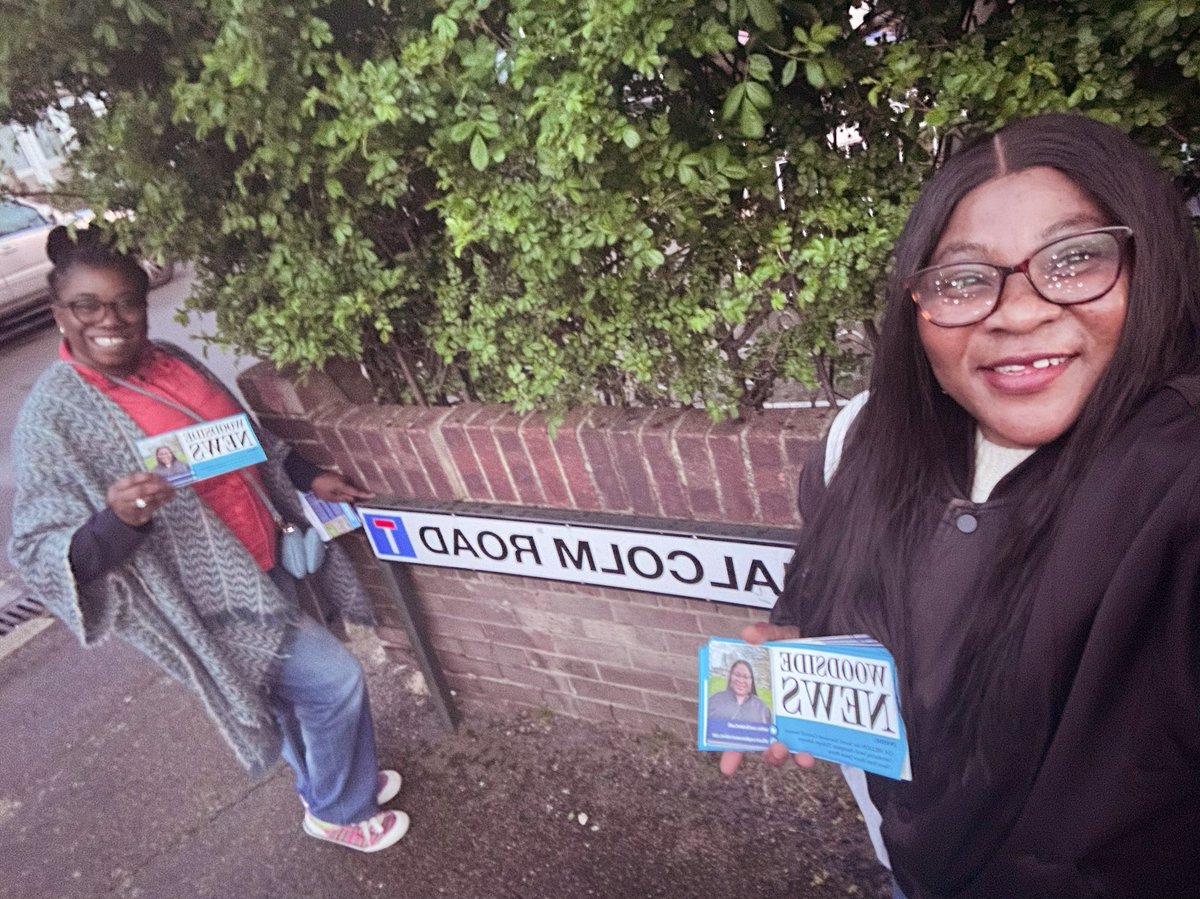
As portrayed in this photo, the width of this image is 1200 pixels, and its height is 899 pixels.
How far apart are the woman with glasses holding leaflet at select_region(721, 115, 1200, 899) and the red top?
194 cm

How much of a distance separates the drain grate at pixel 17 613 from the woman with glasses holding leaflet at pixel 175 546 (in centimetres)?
300

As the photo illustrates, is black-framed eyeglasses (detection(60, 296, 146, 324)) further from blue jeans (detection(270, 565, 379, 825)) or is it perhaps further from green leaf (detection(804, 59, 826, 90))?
green leaf (detection(804, 59, 826, 90))

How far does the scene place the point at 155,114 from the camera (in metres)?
2.04

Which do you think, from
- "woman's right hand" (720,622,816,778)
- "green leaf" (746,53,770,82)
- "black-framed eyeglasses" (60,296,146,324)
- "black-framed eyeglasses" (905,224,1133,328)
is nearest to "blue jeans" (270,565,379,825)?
"black-framed eyeglasses" (60,296,146,324)

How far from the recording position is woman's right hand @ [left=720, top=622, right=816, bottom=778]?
5.36ft

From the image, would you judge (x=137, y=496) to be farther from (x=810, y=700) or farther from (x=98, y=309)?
(x=810, y=700)

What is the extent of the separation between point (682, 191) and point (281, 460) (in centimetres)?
167

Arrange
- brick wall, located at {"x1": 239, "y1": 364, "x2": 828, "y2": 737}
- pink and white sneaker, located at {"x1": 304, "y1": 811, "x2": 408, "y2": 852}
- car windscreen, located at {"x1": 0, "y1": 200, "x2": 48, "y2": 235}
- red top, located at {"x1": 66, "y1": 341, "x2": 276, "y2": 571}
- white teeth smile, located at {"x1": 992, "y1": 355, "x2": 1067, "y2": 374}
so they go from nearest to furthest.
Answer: white teeth smile, located at {"x1": 992, "y1": 355, "x2": 1067, "y2": 374} < brick wall, located at {"x1": 239, "y1": 364, "x2": 828, "y2": 737} < red top, located at {"x1": 66, "y1": 341, "x2": 276, "y2": 571} < pink and white sneaker, located at {"x1": 304, "y1": 811, "x2": 408, "y2": 852} < car windscreen, located at {"x1": 0, "y1": 200, "x2": 48, "y2": 235}

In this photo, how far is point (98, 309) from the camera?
2211 mm

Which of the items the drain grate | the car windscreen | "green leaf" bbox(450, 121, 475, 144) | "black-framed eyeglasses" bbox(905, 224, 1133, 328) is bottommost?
the drain grate

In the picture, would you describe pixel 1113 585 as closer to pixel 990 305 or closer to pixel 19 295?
pixel 990 305

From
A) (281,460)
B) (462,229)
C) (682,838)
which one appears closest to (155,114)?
(462,229)

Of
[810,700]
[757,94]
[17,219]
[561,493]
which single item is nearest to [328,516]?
[561,493]

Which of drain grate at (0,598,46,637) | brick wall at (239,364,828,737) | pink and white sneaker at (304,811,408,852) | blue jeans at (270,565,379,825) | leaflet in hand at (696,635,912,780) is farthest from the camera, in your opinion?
drain grate at (0,598,46,637)
